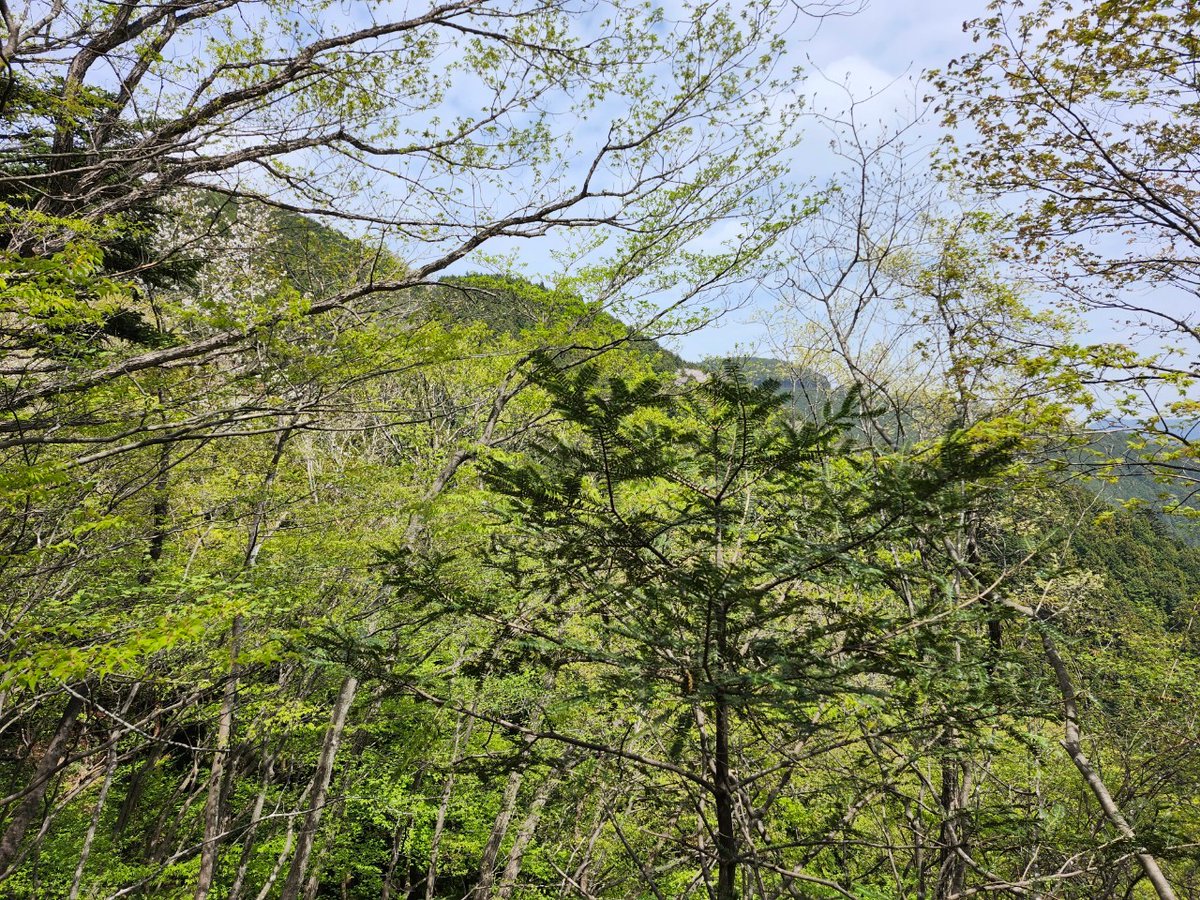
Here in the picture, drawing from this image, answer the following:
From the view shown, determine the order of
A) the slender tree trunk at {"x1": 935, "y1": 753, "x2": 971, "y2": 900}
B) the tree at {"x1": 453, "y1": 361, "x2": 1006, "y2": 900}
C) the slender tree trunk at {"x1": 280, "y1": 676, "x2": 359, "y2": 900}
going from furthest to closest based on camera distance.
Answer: the slender tree trunk at {"x1": 280, "y1": 676, "x2": 359, "y2": 900}, the slender tree trunk at {"x1": 935, "y1": 753, "x2": 971, "y2": 900}, the tree at {"x1": 453, "y1": 361, "x2": 1006, "y2": 900}

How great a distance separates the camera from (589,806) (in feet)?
25.9

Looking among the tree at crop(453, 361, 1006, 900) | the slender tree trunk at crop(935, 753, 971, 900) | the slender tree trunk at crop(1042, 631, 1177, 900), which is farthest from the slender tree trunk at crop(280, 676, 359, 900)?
the slender tree trunk at crop(1042, 631, 1177, 900)

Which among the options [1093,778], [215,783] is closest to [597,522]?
[1093,778]

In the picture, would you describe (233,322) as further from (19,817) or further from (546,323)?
(19,817)

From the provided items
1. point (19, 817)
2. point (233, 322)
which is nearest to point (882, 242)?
point (233, 322)

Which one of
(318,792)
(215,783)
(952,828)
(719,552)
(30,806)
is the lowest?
(30,806)

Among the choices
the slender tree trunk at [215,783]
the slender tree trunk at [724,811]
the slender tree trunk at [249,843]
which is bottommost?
the slender tree trunk at [249,843]

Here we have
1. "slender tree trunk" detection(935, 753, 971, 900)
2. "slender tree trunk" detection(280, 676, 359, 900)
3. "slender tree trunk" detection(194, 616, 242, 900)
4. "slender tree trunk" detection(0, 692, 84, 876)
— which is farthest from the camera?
"slender tree trunk" detection(0, 692, 84, 876)

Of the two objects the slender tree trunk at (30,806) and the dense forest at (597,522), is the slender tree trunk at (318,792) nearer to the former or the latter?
the dense forest at (597,522)

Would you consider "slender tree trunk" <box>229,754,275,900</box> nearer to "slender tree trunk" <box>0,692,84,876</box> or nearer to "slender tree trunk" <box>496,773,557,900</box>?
"slender tree trunk" <box>0,692,84,876</box>

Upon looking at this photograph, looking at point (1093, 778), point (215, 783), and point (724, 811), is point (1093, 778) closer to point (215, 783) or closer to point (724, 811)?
point (724, 811)

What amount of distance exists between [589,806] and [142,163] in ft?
28.8

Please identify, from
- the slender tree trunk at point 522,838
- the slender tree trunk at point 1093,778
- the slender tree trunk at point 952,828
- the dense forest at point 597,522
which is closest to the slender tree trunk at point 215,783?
the dense forest at point 597,522

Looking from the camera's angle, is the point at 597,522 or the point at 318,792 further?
the point at 318,792
